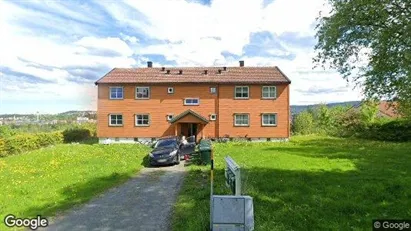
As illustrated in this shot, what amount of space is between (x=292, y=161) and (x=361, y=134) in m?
24.6

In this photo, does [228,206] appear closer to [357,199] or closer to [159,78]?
[357,199]

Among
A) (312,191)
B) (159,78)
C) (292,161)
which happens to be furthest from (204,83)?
(312,191)

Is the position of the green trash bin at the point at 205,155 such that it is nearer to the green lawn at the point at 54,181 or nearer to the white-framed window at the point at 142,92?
the green lawn at the point at 54,181

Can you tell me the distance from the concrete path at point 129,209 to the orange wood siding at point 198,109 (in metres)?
21.5

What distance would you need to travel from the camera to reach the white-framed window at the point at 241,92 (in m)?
36.9

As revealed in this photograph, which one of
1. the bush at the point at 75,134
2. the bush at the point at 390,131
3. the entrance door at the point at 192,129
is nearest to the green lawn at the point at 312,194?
the entrance door at the point at 192,129

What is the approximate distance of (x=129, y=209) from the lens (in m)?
10.5

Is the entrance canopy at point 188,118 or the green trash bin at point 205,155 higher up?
the entrance canopy at point 188,118

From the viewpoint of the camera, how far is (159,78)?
37.5 metres

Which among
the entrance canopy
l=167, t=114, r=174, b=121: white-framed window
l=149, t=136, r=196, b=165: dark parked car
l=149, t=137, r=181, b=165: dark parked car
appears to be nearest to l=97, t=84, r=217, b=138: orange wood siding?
l=167, t=114, r=174, b=121: white-framed window

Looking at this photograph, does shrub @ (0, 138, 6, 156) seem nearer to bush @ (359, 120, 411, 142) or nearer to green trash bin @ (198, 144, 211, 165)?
green trash bin @ (198, 144, 211, 165)

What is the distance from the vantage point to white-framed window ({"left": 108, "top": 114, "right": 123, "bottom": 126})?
3712 cm

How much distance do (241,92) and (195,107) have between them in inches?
206

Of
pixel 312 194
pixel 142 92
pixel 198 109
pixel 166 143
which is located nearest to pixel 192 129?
pixel 198 109
